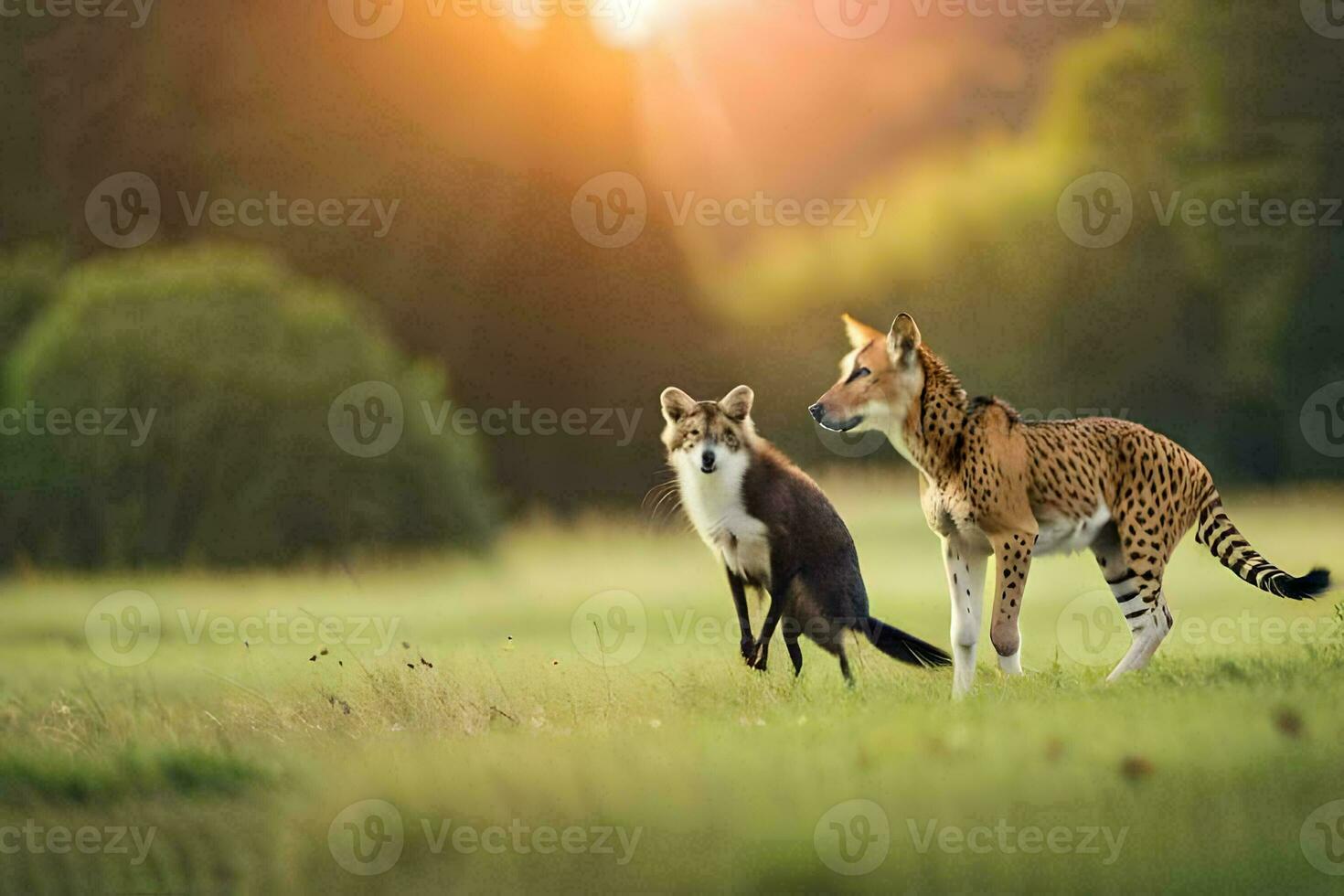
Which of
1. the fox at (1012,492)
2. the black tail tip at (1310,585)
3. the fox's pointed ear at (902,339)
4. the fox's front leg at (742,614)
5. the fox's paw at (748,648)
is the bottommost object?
the fox's paw at (748,648)

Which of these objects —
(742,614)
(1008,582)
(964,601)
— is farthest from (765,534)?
(1008,582)

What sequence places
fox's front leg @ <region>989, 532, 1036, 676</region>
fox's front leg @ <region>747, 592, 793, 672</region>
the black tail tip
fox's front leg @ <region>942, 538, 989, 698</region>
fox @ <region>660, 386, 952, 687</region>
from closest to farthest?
1. fox's front leg @ <region>989, 532, 1036, 676</region>
2. fox's front leg @ <region>942, 538, 989, 698</region>
3. the black tail tip
4. fox's front leg @ <region>747, 592, 793, 672</region>
5. fox @ <region>660, 386, 952, 687</region>

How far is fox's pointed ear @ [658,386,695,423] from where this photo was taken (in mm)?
8984

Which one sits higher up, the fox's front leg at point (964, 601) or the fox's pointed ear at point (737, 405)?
the fox's pointed ear at point (737, 405)

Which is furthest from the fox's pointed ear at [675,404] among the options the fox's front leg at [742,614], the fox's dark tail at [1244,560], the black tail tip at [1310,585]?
the black tail tip at [1310,585]

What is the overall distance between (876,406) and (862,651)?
1.57m

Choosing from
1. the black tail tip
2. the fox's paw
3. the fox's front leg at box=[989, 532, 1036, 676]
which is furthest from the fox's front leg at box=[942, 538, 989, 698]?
the black tail tip

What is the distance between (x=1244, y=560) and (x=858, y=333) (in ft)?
8.38

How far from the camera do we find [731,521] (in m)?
8.93

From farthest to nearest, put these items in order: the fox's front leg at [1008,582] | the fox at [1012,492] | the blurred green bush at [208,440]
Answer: the blurred green bush at [208,440] → the fox at [1012,492] → the fox's front leg at [1008,582]

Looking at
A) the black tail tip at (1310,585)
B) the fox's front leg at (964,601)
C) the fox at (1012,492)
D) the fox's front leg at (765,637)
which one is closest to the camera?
the fox at (1012,492)

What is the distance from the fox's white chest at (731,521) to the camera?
890 centimetres

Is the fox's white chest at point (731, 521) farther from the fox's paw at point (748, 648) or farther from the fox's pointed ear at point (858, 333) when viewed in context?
the fox's pointed ear at point (858, 333)

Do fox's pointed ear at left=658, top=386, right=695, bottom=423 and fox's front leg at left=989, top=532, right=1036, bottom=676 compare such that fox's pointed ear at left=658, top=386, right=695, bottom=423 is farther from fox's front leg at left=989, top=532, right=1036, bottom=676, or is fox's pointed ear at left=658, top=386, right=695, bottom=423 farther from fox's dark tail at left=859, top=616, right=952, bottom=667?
fox's front leg at left=989, top=532, right=1036, bottom=676
